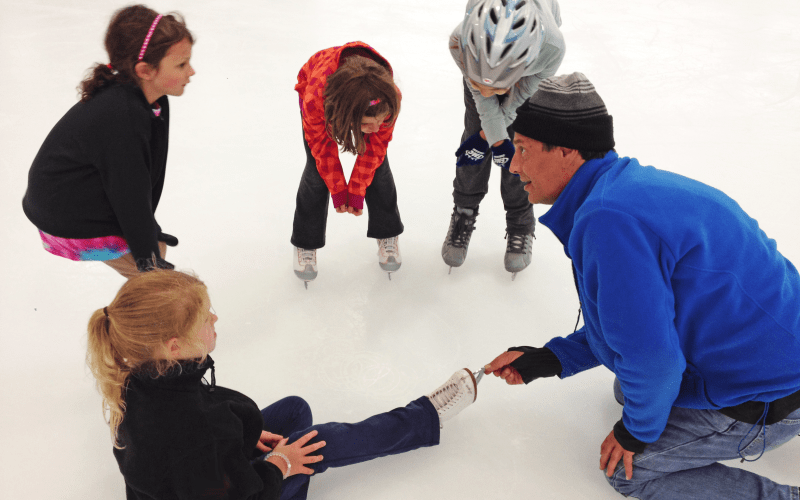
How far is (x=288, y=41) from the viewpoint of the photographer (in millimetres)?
3936

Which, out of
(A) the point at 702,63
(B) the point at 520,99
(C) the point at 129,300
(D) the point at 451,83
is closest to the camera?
(C) the point at 129,300

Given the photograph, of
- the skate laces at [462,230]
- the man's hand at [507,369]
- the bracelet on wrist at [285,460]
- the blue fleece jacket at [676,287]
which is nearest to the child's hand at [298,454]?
the bracelet on wrist at [285,460]

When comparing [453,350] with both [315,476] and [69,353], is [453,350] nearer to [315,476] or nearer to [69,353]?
[315,476]

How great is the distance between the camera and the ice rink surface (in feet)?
5.73

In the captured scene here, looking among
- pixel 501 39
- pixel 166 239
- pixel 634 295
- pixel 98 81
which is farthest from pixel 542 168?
pixel 166 239

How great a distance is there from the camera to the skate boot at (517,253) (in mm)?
2293

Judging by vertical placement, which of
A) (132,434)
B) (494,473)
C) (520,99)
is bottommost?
(494,473)

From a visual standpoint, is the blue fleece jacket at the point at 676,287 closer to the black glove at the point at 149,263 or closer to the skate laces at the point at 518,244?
the skate laces at the point at 518,244

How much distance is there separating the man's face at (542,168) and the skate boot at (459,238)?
0.86 m

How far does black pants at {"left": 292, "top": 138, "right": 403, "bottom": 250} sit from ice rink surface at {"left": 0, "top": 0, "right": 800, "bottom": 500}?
0.17 m

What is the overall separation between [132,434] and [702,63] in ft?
12.8

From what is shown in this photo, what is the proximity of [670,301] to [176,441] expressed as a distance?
1.05m

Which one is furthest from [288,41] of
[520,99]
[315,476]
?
[315,476]

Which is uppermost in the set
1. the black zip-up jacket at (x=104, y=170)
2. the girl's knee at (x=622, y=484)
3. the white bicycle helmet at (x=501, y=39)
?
the white bicycle helmet at (x=501, y=39)
